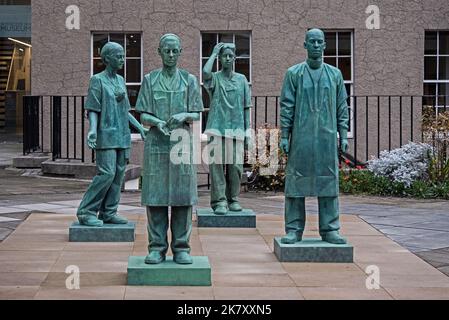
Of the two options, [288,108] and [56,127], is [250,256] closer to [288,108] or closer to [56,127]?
[288,108]

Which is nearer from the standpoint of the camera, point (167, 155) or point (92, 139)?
point (167, 155)

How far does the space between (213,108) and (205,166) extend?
21.2 feet

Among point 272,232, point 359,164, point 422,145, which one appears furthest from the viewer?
point 359,164

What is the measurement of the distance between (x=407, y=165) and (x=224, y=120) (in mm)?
5157

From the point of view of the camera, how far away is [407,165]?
14.9 m

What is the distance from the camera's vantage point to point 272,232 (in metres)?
10.4

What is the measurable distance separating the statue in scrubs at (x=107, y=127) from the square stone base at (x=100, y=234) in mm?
98

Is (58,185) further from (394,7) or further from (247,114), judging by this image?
(394,7)

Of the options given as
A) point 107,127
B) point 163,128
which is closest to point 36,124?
point 107,127

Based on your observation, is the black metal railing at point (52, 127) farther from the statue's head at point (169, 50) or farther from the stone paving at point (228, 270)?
the statue's head at point (169, 50)

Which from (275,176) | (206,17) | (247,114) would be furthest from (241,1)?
(247,114)

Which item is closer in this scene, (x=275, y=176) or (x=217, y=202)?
(x=217, y=202)

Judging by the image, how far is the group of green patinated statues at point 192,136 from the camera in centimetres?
733

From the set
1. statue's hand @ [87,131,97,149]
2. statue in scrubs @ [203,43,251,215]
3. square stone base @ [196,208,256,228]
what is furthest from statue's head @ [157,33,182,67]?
square stone base @ [196,208,256,228]
